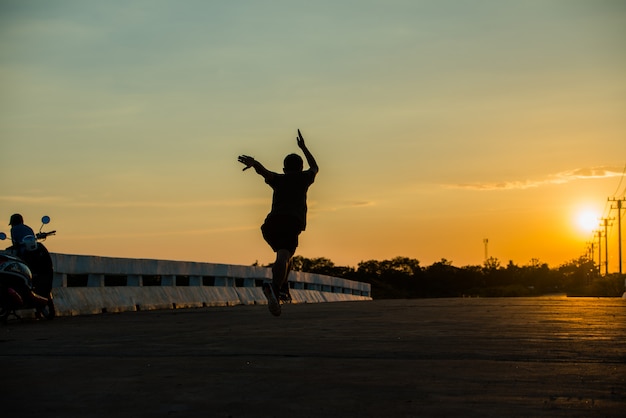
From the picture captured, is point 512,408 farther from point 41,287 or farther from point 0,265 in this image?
point 41,287

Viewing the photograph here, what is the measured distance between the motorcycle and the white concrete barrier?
4.19 feet

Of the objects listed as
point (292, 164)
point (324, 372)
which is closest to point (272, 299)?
point (292, 164)

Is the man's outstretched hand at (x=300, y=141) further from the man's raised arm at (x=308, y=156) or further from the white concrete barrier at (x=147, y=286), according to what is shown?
the white concrete barrier at (x=147, y=286)

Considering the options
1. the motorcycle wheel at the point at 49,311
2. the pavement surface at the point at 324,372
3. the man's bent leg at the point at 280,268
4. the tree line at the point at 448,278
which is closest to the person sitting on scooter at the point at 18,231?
the motorcycle wheel at the point at 49,311

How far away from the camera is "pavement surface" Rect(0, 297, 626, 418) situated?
570 centimetres

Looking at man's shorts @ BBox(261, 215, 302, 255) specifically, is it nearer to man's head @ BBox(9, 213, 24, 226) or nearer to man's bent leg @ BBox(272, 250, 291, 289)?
man's bent leg @ BBox(272, 250, 291, 289)

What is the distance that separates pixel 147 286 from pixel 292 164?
10.4m

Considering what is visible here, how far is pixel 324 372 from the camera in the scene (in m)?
7.18

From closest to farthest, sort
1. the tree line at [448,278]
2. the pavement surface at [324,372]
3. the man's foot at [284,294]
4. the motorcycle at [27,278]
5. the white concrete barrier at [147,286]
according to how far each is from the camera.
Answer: the pavement surface at [324,372]
the man's foot at [284,294]
the motorcycle at [27,278]
the white concrete barrier at [147,286]
the tree line at [448,278]

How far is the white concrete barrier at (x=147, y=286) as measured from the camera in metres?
19.4

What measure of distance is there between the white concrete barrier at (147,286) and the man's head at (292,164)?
6.97 metres

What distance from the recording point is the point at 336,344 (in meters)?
9.39

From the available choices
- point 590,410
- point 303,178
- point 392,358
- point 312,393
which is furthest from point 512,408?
point 303,178

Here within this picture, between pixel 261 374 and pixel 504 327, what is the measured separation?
16.2 feet
